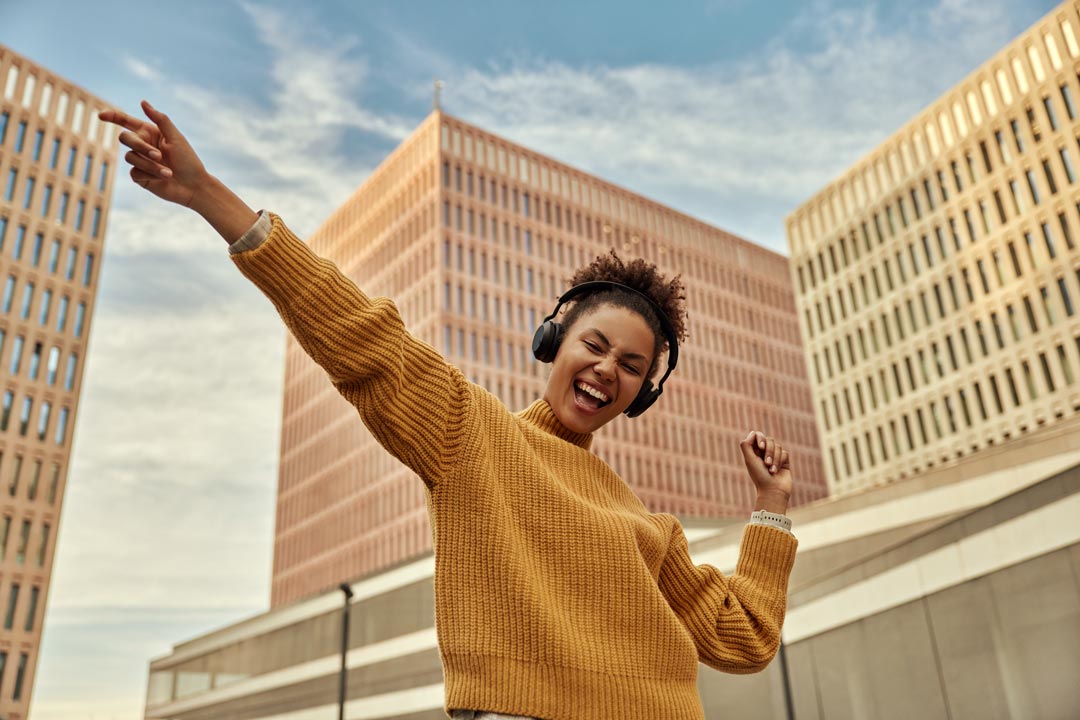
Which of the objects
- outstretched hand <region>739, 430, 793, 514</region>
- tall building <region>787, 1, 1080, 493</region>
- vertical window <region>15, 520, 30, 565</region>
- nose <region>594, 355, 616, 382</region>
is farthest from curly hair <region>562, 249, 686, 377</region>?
vertical window <region>15, 520, 30, 565</region>

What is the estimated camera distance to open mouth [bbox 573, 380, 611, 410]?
2102mm

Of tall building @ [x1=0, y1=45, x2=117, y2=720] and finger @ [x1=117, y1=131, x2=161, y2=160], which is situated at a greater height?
tall building @ [x1=0, y1=45, x2=117, y2=720]

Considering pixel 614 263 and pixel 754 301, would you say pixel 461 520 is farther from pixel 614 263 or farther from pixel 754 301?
pixel 754 301

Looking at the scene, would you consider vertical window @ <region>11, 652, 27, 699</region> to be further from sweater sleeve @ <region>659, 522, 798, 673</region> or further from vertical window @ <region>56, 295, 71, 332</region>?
sweater sleeve @ <region>659, 522, 798, 673</region>

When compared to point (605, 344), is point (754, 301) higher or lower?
higher

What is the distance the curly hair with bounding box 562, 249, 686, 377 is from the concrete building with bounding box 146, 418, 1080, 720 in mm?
8635

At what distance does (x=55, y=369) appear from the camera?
53.8 metres

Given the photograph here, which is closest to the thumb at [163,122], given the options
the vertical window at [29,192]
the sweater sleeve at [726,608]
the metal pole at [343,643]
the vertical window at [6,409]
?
the sweater sleeve at [726,608]

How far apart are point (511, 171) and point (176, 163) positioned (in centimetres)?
6624

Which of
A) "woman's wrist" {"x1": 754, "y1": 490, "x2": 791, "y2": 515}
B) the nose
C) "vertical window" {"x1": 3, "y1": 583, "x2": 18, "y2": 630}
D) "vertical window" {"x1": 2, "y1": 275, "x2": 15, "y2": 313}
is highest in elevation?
"vertical window" {"x1": 2, "y1": 275, "x2": 15, "y2": 313}

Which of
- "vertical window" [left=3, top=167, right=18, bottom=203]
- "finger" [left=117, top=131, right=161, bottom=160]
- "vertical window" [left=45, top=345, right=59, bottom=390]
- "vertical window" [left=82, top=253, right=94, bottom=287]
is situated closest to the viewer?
"finger" [left=117, top=131, right=161, bottom=160]

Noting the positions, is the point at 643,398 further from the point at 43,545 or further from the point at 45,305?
the point at 45,305

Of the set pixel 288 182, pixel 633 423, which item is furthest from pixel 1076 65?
pixel 288 182

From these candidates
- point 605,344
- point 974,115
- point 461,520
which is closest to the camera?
point 461,520
